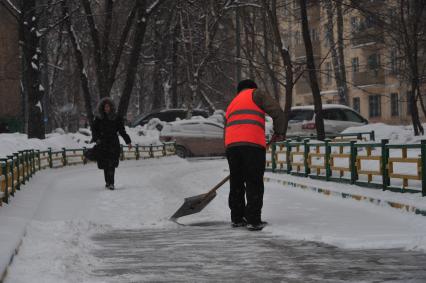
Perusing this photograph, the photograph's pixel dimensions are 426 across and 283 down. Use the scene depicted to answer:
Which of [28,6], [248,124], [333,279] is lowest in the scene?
[333,279]

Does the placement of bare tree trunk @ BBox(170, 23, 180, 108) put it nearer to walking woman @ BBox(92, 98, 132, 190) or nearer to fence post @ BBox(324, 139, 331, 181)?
walking woman @ BBox(92, 98, 132, 190)

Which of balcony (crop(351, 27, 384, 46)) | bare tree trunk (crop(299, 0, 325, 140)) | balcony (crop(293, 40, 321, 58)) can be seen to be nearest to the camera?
bare tree trunk (crop(299, 0, 325, 140))

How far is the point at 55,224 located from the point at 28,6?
18104 mm

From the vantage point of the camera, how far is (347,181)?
1412cm

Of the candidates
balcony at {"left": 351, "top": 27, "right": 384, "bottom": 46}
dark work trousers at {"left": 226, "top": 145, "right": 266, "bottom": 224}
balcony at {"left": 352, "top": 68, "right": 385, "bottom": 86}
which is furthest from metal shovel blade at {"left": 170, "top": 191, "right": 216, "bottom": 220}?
balcony at {"left": 352, "top": 68, "right": 385, "bottom": 86}

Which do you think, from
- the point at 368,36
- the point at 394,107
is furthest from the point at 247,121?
the point at 394,107

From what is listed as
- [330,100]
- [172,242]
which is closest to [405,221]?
[172,242]

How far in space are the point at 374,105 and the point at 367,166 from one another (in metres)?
40.4

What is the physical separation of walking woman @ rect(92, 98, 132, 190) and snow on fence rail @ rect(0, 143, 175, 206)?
57.0 inches

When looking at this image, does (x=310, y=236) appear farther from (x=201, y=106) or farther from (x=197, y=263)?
(x=201, y=106)

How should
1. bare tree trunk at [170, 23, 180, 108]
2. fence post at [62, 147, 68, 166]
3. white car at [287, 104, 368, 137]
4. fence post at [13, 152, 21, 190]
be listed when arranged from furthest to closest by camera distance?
bare tree trunk at [170, 23, 180, 108]
white car at [287, 104, 368, 137]
fence post at [62, 147, 68, 166]
fence post at [13, 152, 21, 190]

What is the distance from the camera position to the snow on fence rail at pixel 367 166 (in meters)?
11.5

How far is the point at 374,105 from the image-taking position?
53.2 metres

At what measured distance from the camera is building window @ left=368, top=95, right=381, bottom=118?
173 feet
